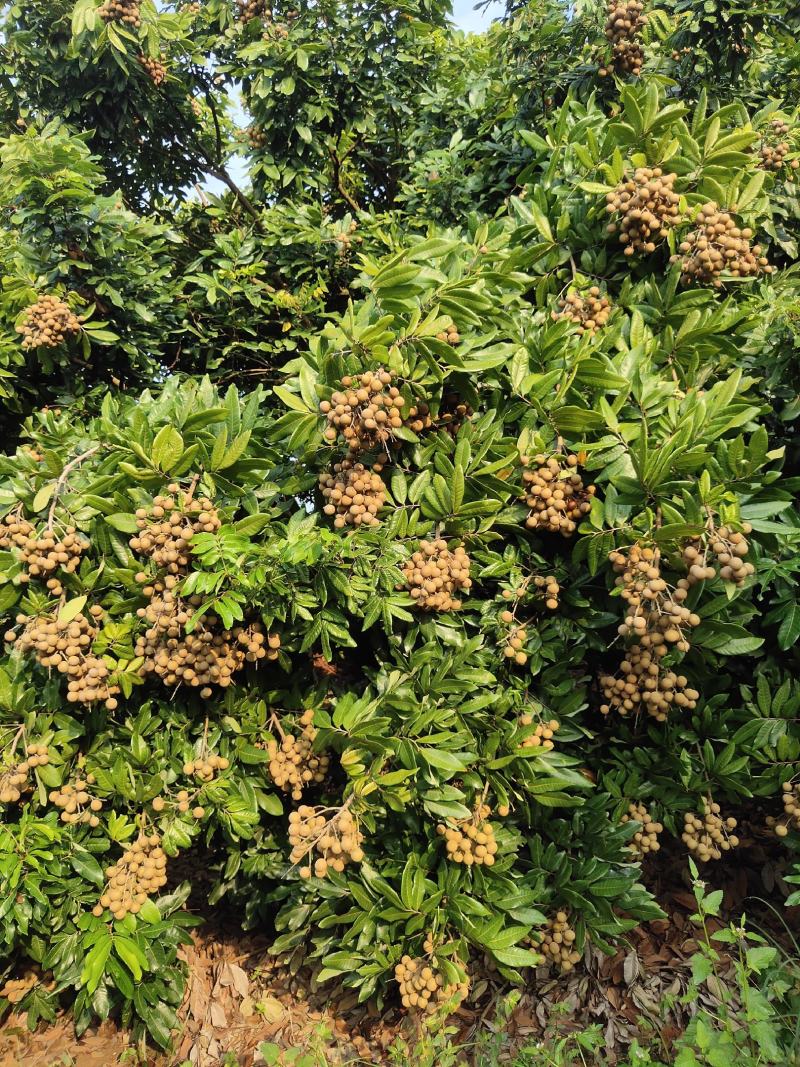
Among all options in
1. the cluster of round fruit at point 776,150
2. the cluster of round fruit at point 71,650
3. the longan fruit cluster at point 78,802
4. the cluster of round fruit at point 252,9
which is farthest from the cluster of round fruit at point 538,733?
the cluster of round fruit at point 252,9

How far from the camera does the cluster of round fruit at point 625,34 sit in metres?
3.16

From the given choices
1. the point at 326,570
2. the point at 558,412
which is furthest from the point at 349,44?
the point at 326,570

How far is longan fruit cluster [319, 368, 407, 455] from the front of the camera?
2123mm

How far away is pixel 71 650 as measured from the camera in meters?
2.31

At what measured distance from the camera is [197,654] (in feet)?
7.50

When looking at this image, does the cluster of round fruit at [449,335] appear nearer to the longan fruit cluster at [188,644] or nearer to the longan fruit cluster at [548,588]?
the longan fruit cluster at [548,588]

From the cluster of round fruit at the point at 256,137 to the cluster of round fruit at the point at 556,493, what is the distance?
352 centimetres

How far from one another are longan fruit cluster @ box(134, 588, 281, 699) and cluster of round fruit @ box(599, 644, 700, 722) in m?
1.22

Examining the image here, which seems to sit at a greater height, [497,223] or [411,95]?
[411,95]

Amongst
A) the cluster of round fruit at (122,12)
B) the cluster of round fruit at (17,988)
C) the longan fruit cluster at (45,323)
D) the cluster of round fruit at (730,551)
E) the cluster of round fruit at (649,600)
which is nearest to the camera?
the cluster of round fruit at (730,551)

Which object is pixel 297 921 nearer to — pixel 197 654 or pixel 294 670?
pixel 294 670

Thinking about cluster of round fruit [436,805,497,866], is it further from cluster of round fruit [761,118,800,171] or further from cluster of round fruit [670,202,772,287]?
cluster of round fruit [761,118,800,171]

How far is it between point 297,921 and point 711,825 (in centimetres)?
175

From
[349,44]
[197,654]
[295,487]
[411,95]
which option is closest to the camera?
[197,654]
